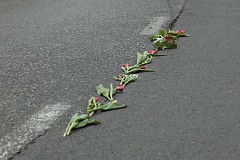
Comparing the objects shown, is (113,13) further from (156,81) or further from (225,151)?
(225,151)

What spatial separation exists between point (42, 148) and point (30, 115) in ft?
1.80

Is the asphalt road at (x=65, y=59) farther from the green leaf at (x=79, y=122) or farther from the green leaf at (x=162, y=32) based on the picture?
the green leaf at (x=162, y=32)

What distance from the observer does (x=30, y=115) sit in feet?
10.2

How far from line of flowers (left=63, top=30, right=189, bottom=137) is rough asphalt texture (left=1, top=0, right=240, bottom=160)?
6 cm

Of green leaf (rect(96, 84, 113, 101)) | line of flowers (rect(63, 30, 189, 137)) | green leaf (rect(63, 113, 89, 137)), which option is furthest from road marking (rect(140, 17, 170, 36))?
green leaf (rect(63, 113, 89, 137))

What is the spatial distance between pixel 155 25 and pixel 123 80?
89.5 inches

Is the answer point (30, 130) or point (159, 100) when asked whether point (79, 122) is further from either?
point (159, 100)

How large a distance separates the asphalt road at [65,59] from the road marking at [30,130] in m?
0.01

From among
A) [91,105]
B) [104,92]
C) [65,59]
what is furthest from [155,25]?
[91,105]

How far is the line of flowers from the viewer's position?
9.57 feet

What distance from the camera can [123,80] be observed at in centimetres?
375

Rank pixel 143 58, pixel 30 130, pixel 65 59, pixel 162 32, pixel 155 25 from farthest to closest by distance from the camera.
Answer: pixel 155 25, pixel 162 32, pixel 65 59, pixel 143 58, pixel 30 130

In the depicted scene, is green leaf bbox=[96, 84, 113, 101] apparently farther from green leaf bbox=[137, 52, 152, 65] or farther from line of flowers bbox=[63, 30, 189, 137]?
green leaf bbox=[137, 52, 152, 65]

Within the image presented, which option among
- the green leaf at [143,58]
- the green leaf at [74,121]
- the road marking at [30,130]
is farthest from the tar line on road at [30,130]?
the green leaf at [143,58]
